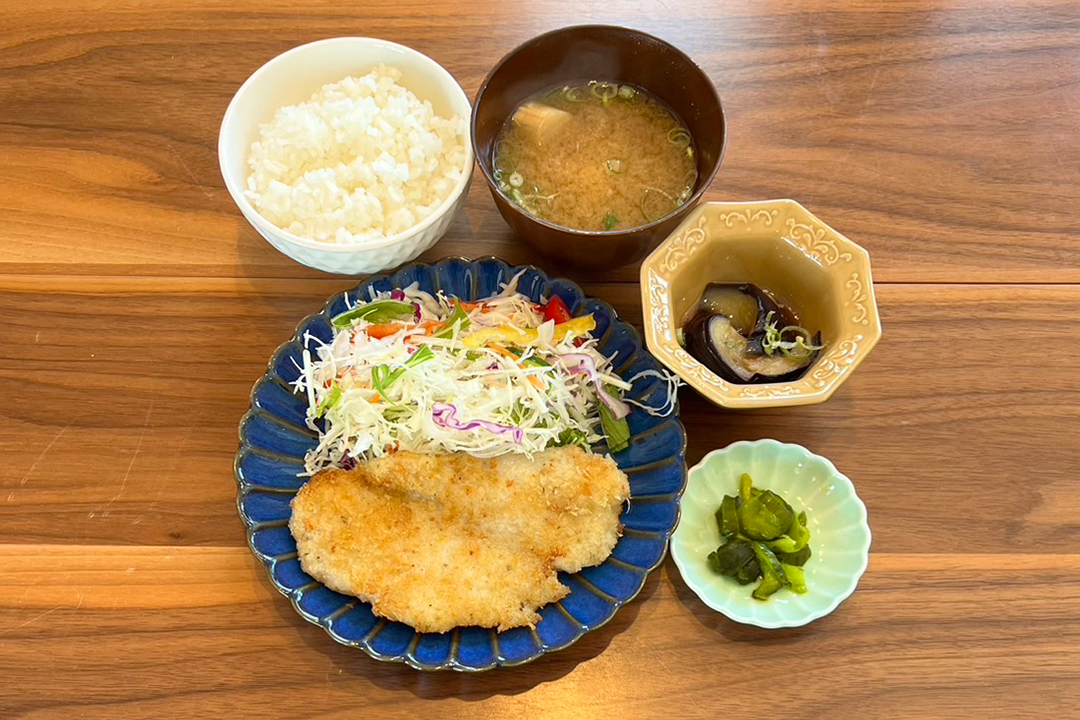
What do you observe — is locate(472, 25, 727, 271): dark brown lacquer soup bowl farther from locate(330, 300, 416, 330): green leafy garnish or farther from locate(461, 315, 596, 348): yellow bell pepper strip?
locate(330, 300, 416, 330): green leafy garnish

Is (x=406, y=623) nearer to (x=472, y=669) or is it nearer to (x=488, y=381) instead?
(x=472, y=669)

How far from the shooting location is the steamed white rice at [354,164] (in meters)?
2.10

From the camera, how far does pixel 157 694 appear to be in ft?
6.50

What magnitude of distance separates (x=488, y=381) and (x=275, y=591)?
74cm

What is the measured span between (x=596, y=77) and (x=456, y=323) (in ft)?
2.65

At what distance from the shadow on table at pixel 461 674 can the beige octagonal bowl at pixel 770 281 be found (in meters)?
0.66

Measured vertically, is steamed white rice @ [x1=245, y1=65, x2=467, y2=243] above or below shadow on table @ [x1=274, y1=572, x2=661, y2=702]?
above

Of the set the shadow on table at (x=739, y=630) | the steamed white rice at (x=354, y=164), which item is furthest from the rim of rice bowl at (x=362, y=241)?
the shadow on table at (x=739, y=630)

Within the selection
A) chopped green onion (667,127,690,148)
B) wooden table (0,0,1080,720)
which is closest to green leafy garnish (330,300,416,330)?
wooden table (0,0,1080,720)

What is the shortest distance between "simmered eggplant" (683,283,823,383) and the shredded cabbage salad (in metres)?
0.14

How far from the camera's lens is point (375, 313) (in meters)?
2.14

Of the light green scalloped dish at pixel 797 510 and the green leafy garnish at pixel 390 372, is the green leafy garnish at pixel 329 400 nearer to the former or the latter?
the green leafy garnish at pixel 390 372

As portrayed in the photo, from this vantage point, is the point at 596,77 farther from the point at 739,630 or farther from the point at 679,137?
the point at 739,630

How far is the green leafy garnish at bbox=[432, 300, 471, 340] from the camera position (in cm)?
214
